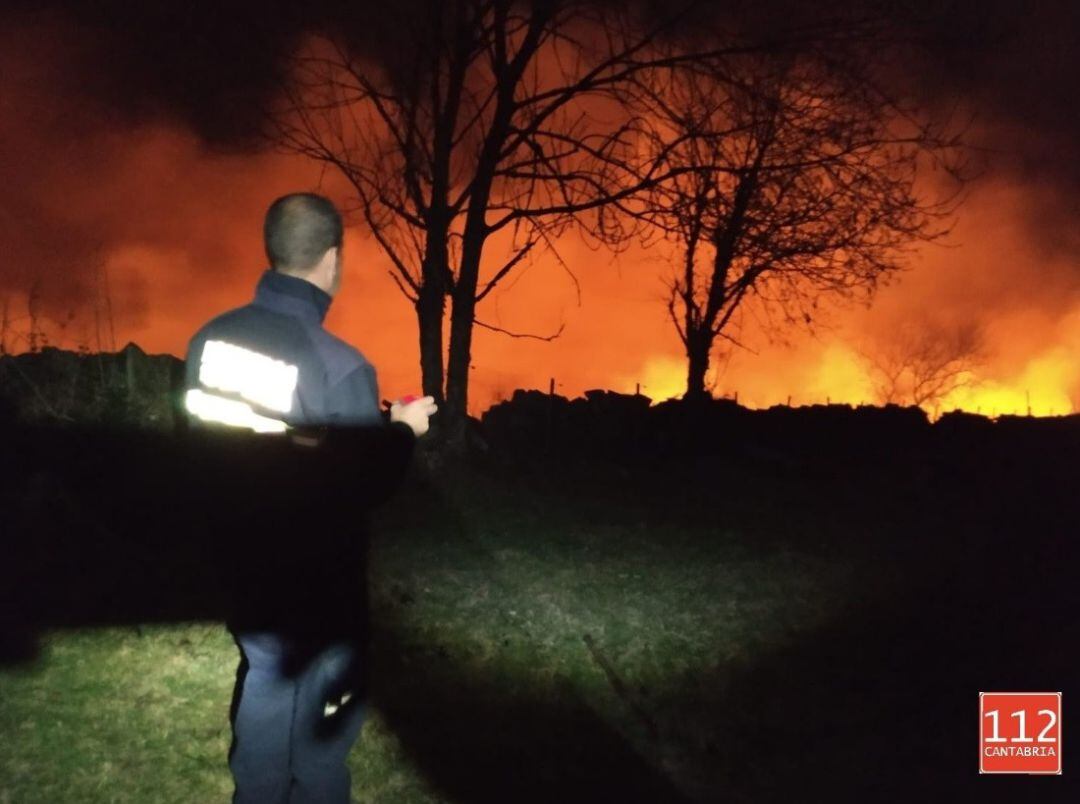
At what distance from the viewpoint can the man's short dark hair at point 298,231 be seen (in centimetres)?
296

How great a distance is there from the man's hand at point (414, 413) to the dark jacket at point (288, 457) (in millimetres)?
68

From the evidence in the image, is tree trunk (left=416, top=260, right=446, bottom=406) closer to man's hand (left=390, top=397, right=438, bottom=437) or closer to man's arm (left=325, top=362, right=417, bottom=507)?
man's hand (left=390, top=397, right=438, bottom=437)

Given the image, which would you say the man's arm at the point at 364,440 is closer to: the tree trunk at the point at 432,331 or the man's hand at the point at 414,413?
the man's hand at the point at 414,413

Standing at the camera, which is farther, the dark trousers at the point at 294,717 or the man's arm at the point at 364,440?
the dark trousers at the point at 294,717

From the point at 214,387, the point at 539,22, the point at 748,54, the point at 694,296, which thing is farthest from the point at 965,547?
the point at 694,296

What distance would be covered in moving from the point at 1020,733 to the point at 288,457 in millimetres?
3852

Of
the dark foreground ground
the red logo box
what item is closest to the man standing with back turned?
the dark foreground ground

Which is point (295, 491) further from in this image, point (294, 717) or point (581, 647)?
point (581, 647)

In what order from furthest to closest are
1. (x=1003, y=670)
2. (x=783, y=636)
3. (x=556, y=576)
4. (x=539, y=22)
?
(x=539, y=22)
(x=556, y=576)
(x=783, y=636)
(x=1003, y=670)

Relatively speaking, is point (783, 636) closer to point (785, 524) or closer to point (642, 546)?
point (642, 546)

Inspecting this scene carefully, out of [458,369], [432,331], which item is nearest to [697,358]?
[458,369]

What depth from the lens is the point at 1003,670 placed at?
18.3ft

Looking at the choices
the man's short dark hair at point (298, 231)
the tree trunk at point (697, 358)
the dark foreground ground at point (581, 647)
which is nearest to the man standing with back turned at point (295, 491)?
the man's short dark hair at point (298, 231)

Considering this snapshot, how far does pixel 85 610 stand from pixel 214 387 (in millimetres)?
3652
